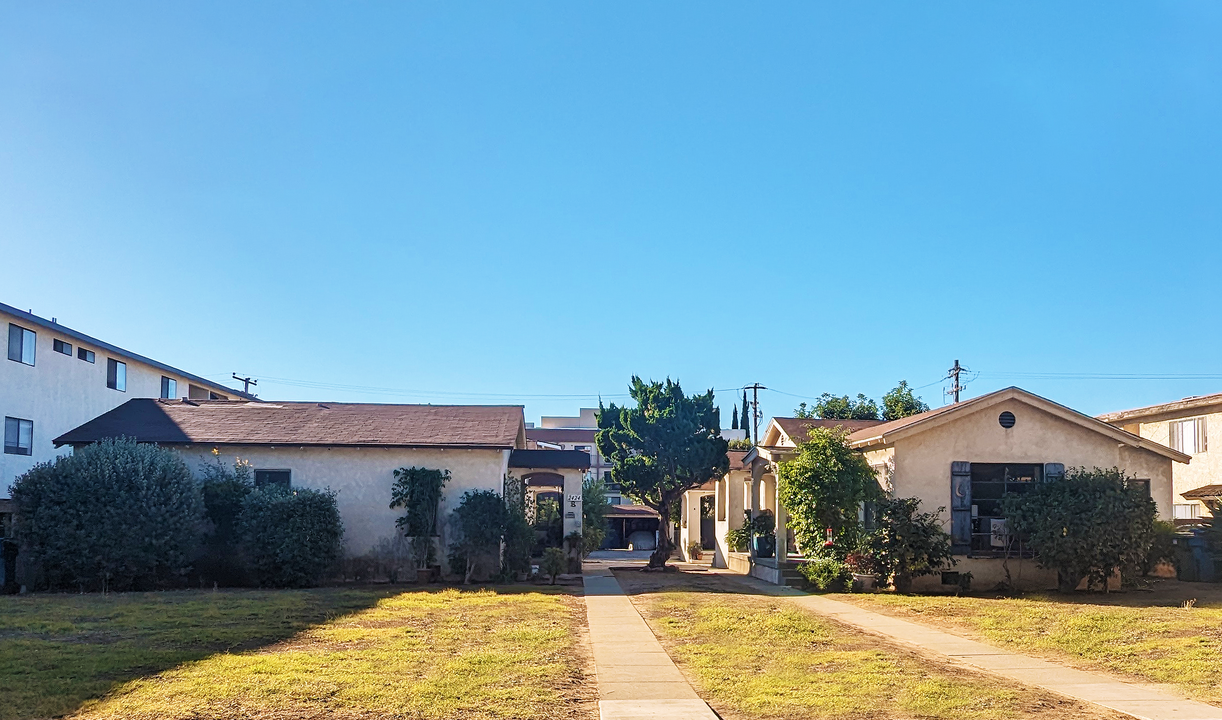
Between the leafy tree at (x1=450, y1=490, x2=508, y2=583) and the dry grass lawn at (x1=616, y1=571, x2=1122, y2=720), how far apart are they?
7035 mm

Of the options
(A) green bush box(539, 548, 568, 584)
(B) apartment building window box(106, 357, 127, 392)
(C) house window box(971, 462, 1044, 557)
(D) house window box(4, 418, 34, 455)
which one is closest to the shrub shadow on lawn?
(A) green bush box(539, 548, 568, 584)

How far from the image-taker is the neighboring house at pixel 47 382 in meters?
27.6

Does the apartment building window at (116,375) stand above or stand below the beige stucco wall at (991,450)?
above

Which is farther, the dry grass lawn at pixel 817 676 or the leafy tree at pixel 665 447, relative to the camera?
the leafy tree at pixel 665 447

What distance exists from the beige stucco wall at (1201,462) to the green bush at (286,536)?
23962 mm

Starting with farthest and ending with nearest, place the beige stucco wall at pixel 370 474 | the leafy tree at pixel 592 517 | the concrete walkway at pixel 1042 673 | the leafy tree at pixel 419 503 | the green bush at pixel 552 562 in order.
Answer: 1. the leafy tree at pixel 592 517
2. the beige stucco wall at pixel 370 474
3. the leafy tree at pixel 419 503
4. the green bush at pixel 552 562
5. the concrete walkway at pixel 1042 673

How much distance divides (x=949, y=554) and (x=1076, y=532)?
2.51 meters

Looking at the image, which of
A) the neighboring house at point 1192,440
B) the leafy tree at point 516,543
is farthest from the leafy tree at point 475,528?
the neighboring house at point 1192,440

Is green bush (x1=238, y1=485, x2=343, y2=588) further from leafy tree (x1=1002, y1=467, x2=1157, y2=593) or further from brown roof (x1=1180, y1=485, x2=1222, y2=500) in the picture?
brown roof (x1=1180, y1=485, x2=1222, y2=500)

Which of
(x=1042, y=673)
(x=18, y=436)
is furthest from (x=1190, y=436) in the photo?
(x=18, y=436)

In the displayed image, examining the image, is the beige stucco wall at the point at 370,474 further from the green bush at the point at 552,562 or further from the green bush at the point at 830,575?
the green bush at the point at 830,575

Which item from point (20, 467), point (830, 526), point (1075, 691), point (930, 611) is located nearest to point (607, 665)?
point (1075, 691)

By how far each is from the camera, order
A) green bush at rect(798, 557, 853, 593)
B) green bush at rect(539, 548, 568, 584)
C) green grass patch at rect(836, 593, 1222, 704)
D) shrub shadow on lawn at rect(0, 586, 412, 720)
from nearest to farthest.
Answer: shrub shadow on lawn at rect(0, 586, 412, 720) < green grass patch at rect(836, 593, 1222, 704) < green bush at rect(798, 557, 853, 593) < green bush at rect(539, 548, 568, 584)

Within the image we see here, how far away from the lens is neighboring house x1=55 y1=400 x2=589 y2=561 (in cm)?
2438
